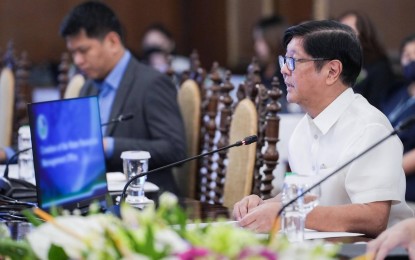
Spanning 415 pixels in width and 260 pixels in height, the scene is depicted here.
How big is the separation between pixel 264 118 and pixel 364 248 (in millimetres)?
1594

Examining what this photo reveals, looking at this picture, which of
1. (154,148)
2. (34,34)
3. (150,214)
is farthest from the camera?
(34,34)

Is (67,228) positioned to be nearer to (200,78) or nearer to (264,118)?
(264,118)

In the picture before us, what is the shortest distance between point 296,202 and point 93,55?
2418 mm

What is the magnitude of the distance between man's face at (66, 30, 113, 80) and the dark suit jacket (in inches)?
4.9

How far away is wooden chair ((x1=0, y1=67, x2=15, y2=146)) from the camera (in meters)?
5.66

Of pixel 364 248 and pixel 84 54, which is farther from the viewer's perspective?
pixel 84 54

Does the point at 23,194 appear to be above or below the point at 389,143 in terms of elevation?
below

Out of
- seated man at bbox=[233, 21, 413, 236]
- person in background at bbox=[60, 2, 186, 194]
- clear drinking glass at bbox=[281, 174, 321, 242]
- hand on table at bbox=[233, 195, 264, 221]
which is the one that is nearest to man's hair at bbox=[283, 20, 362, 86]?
seated man at bbox=[233, 21, 413, 236]

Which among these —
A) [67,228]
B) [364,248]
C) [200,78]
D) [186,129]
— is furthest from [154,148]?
[67,228]

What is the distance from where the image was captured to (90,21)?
4.49 meters

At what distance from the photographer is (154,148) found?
4105 mm

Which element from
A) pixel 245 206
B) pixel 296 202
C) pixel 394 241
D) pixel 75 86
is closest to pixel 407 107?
pixel 75 86

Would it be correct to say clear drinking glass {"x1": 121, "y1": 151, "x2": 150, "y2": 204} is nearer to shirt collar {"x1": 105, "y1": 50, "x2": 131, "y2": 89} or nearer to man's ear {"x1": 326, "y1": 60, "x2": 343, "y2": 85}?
man's ear {"x1": 326, "y1": 60, "x2": 343, "y2": 85}

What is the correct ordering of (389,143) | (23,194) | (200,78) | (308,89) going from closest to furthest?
(389,143), (308,89), (23,194), (200,78)
